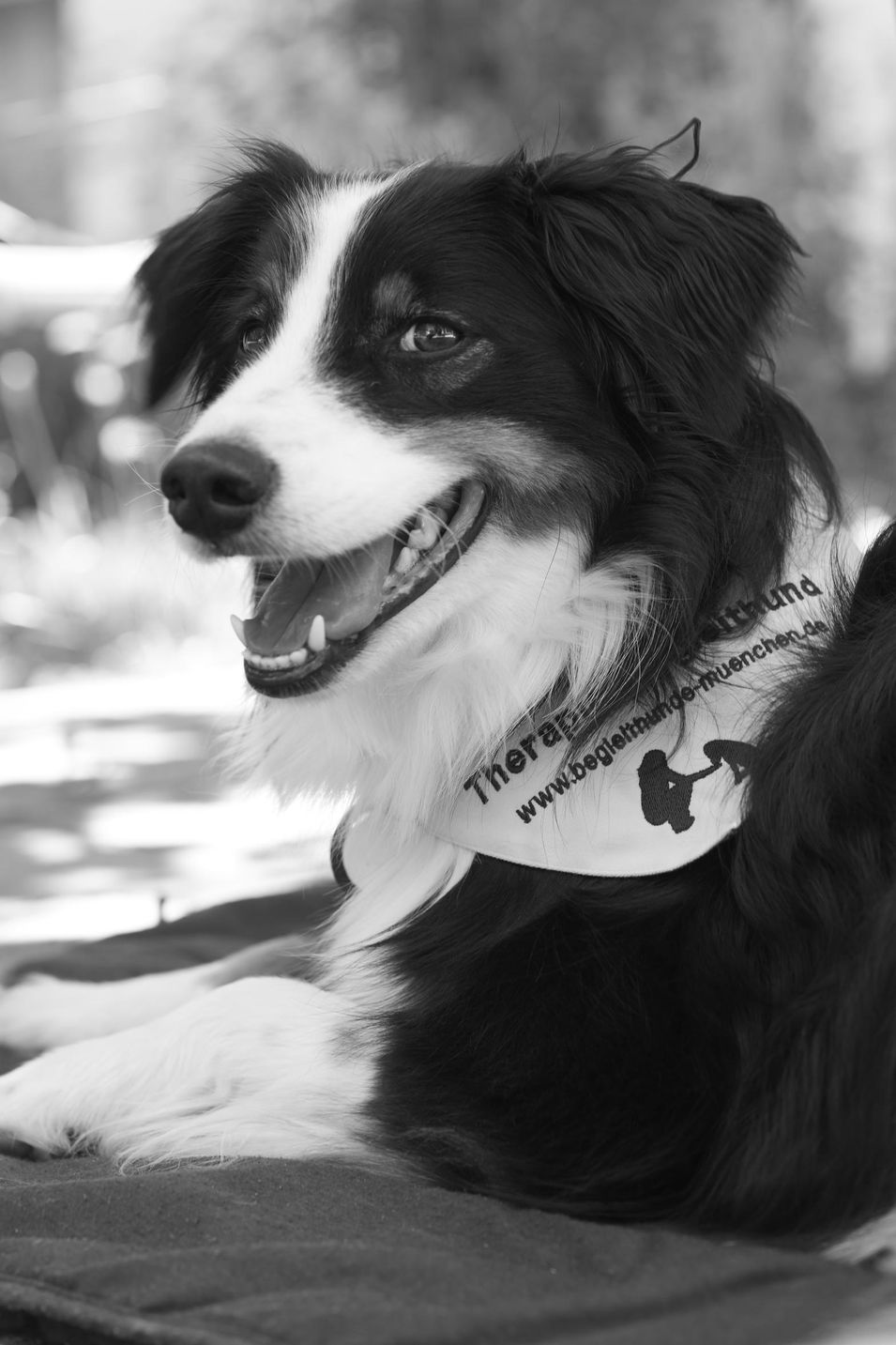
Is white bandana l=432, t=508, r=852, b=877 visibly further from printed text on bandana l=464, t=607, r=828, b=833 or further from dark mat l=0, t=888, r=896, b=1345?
dark mat l=0, t=888, r=896, b=1345

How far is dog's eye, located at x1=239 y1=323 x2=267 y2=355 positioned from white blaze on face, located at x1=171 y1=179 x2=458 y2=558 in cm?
26

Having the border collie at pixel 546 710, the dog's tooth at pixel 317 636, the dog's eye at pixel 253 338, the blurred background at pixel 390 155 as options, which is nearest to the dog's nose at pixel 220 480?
the border collie at pixel 546 710

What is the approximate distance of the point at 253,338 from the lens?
9.22 ft

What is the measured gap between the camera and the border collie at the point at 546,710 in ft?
7.02

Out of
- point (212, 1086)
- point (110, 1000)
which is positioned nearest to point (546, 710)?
point (212, 1086)

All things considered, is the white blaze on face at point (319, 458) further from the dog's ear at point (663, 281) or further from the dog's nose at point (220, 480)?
the dog's ear at point (663, 281)

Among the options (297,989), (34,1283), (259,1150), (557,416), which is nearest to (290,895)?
(297,989)

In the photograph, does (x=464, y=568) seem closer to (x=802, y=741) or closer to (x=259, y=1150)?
(x=802, y=741)

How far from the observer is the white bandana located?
2299 millimetres

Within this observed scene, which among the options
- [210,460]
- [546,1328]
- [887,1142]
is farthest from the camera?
[210,460]

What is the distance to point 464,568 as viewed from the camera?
248 cm

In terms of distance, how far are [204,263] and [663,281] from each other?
1.08 meters

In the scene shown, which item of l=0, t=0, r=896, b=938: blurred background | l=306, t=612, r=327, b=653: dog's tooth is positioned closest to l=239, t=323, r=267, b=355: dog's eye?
l=306, t=612, r=327, b=653: dog's tooth

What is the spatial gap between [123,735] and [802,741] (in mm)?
3603
